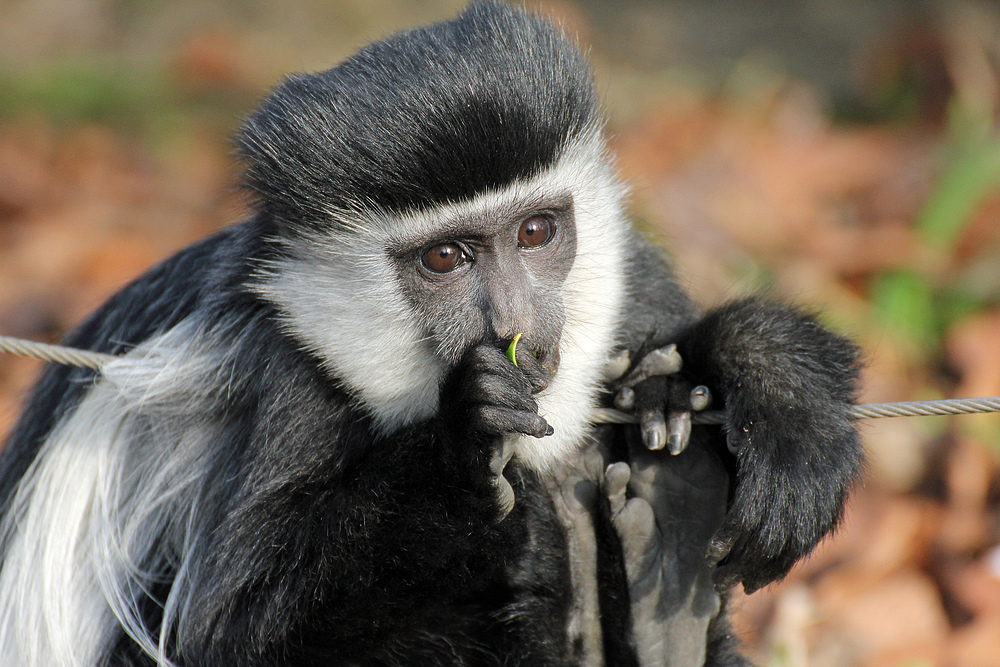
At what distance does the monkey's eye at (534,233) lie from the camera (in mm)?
2367

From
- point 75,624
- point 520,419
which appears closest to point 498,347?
point 520,419

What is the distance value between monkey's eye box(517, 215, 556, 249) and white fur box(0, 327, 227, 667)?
0.85 m

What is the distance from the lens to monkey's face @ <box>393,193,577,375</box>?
2.22m

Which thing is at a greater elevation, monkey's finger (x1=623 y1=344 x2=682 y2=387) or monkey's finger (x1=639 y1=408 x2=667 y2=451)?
monkey's finger (x1=623 y1=344 x2=682 y2=387)

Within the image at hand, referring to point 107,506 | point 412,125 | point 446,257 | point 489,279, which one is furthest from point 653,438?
point 107,506

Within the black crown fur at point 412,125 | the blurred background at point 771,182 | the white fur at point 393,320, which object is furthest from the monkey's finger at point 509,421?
the blurred background at point 771,182

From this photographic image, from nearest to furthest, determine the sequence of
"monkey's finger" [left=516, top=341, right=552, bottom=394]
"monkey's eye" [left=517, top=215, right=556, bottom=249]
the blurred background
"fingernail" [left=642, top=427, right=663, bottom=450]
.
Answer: "monkey's finger" [left=516, top=341, right=552, bottom=394] → "fingernail" [left=642, top=427, right=663, bottom=450] → "monkey's eye" [left=517, top=215, right=556, bottom=249] → the blurred background

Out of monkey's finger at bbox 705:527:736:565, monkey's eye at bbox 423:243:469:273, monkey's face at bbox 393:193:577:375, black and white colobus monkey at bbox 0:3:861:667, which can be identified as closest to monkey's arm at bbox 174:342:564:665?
black and white colobus monkey at bbox 0:3:861:667

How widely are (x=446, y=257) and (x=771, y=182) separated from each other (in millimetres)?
3993

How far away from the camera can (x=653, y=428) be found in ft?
7.40

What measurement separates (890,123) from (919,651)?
14.0 feet

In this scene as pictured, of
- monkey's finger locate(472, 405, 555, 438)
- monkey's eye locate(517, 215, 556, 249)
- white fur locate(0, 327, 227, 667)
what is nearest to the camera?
monkey's finger locate(472, 405, 555, 438)

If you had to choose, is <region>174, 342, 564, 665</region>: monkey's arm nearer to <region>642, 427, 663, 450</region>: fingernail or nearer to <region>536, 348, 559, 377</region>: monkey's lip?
<region>536, 348, 559, 377</region>: monkey's lip

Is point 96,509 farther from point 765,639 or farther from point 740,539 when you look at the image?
point 765,639
